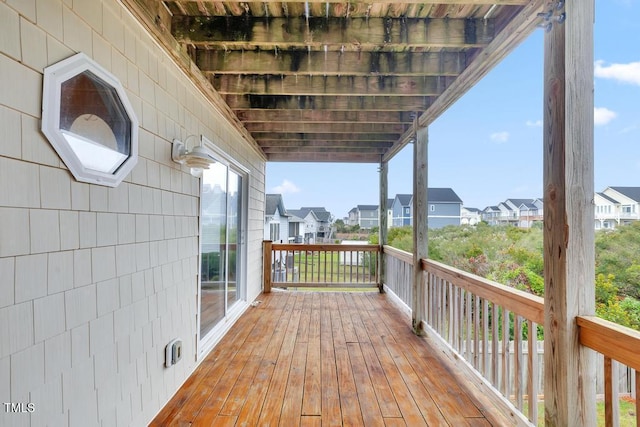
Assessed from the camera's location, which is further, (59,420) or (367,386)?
(367,386)

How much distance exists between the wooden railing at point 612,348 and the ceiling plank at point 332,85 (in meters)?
2.27

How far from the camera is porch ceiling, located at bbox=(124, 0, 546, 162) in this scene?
1960mm

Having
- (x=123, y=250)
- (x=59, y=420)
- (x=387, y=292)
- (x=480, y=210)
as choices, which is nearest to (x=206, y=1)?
(x=123, y=250)

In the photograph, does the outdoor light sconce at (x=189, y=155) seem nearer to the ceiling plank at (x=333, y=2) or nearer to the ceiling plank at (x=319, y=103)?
the ceiling plank at (x=333, y=2)

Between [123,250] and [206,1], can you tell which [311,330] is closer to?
[123,250]

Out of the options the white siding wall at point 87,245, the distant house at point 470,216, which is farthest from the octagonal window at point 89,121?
the distant house at point 470,216

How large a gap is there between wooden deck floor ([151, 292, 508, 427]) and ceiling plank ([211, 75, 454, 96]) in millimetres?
2556

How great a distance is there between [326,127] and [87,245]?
10.7 ft

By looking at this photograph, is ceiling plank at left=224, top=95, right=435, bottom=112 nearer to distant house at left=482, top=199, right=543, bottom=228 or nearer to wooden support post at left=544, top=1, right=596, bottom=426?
distant house at left=482, top=199, right=543, bottom=228

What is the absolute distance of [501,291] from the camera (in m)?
2.02

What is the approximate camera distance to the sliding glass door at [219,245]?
115 inches

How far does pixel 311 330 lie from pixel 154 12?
10.8 feet

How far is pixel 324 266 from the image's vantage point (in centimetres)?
562

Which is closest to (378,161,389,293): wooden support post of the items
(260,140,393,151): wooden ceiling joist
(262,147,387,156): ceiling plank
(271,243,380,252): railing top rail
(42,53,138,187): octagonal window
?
(271,243,380,252): railing top rail
